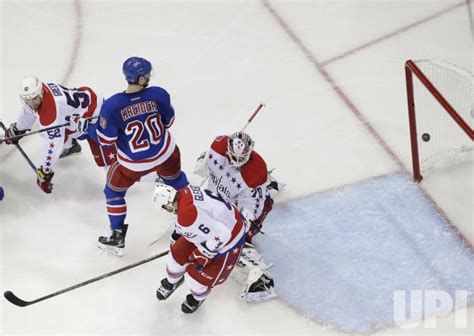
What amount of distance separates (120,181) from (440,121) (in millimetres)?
1917

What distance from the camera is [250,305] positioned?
179 inches

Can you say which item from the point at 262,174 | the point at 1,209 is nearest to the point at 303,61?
the point at 262,174

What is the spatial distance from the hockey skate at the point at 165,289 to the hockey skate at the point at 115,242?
38 cm

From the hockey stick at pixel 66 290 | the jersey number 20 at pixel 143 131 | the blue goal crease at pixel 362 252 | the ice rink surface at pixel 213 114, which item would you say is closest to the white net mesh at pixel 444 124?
the ice rink surface at pixel 213 114

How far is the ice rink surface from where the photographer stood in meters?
4.53

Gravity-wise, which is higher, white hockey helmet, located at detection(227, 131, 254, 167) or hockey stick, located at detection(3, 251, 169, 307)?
white hockey helmet, located at detection(227, 131, 254, 167)

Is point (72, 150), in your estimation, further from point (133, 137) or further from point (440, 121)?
point (440, 121)

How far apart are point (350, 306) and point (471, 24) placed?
8.39 feet

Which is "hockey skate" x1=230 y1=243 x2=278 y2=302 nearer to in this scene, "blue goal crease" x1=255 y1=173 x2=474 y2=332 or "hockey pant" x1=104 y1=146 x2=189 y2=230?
"blue goal crease" x1=255 y1=173 x2=474 y2=332

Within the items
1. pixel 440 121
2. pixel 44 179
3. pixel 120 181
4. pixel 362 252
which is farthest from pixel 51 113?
pixel 440 121

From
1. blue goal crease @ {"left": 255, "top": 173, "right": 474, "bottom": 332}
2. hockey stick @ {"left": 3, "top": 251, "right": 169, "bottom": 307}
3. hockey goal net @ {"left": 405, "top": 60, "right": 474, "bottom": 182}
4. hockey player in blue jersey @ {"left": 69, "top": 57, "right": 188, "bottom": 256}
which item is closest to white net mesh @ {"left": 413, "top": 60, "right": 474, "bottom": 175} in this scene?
hockey goal net @ {"left": 405, "top": 60, "right": 474, "bottom": 182}

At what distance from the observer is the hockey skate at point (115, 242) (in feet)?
15.5

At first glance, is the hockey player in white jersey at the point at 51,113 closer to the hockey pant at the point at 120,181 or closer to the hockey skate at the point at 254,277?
the hockey pant at the point at 120,181

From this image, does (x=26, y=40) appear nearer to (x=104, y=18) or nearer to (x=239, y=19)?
(x=104, y=18)
